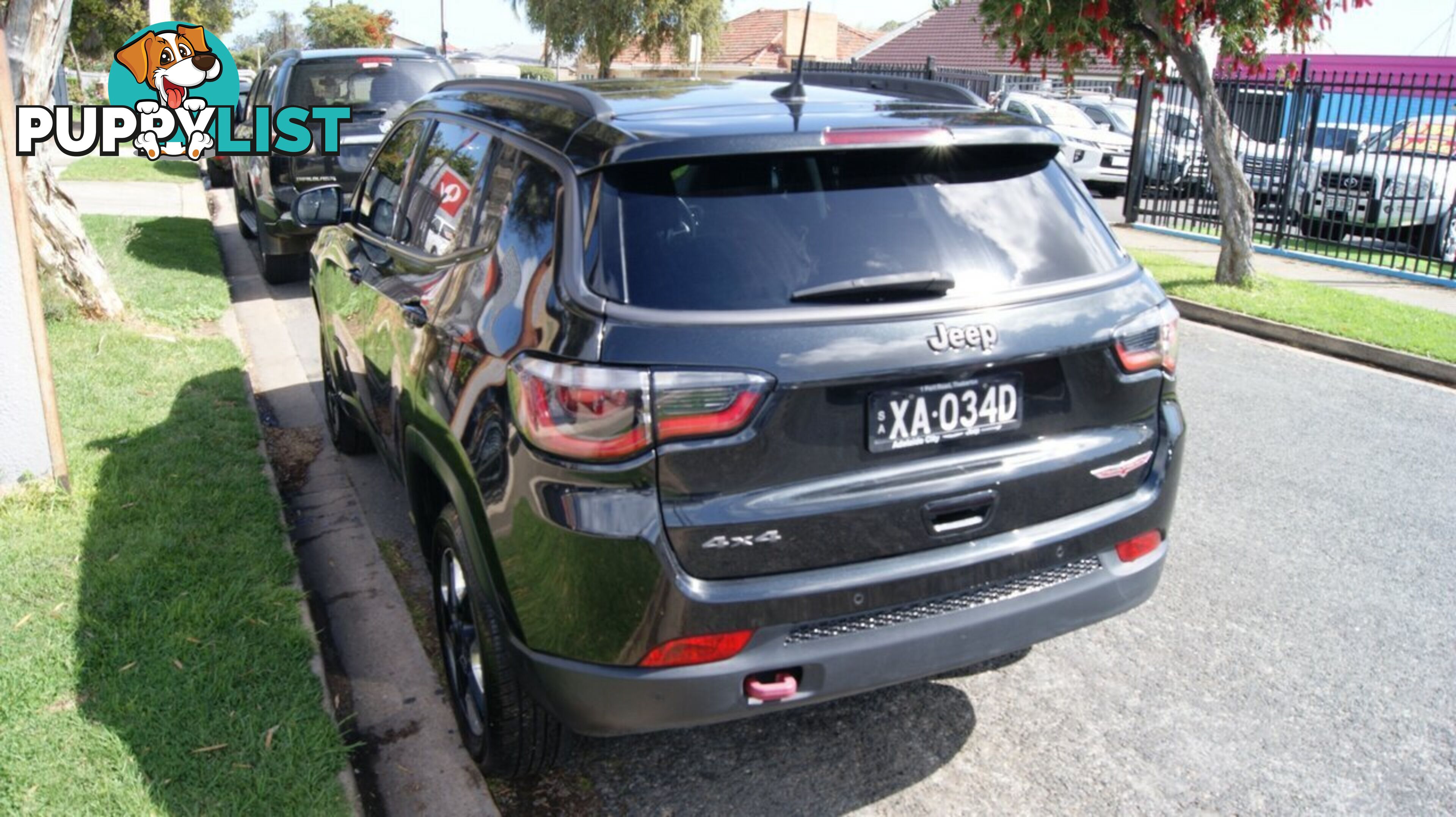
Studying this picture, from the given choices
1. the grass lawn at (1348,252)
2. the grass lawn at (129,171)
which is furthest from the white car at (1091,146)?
the grass lawn at (129,171)

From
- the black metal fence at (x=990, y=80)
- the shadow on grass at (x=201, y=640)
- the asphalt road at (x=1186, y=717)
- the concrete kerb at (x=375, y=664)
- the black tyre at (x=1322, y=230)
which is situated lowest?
the concrete kerb at (x=375, y=664)

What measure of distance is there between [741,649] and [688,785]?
33.0 inches

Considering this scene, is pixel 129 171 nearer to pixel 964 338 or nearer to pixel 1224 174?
pixel 1224 174

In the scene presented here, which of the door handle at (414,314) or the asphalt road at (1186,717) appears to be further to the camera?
the door handle at (414,314)

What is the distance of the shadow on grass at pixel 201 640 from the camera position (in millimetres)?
3064

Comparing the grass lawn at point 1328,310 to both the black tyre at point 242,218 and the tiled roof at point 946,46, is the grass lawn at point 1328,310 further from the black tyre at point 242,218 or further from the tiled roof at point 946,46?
the tiled roof at point 946,46

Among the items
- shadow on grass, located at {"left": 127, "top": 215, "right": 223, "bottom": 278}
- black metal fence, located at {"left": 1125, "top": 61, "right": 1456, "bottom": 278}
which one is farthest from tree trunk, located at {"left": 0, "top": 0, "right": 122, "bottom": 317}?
black metal fence, located at {"left": 1125, "top": 61, "right": 1456, "bottom": 278}

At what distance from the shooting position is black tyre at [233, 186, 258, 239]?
1273cm

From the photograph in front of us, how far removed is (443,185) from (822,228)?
1.64m

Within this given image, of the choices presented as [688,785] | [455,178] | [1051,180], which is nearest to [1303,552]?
[1051,180]

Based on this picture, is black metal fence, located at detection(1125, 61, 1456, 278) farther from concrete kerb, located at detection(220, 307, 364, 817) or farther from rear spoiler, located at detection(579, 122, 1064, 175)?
rear spoiler, located at detection(579, 122, 1064, 175)

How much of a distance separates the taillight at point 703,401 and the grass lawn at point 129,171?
17123mm

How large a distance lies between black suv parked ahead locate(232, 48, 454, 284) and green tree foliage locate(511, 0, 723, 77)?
28.5 m

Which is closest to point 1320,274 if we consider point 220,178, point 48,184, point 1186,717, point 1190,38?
point 1190,38
